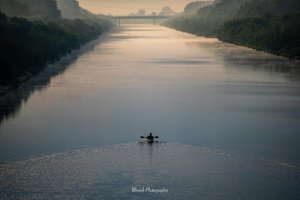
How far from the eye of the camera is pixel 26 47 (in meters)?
27.3

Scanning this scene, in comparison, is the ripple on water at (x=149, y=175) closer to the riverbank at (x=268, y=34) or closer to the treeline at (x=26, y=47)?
the treeline at (x=26, y=47)

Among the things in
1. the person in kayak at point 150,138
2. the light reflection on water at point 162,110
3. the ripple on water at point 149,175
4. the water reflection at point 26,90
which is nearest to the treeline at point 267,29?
the light reflection on water at point 162,110

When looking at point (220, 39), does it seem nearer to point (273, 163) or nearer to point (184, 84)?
point (184, 84)

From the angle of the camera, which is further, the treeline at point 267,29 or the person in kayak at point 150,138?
the treeline at point 267,29

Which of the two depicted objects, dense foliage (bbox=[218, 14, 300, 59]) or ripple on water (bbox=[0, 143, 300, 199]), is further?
dense foliage (bbox=[218, 14, 300, 59])

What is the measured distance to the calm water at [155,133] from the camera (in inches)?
410

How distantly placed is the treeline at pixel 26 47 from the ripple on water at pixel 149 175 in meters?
10.1

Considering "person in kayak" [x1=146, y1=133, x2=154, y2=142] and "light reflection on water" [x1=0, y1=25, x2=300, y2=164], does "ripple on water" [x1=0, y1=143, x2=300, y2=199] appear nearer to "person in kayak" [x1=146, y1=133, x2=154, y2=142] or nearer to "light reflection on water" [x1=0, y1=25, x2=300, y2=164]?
"person in kayak" [x1=146, y1=133, x2=154, y2=142]

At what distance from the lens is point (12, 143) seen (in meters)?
13.2

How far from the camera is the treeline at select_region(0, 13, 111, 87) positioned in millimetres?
22609

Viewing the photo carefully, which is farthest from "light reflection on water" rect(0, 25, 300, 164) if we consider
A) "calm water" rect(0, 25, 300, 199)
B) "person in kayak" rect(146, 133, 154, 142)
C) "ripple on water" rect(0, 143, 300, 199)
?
"ripple on water" rect(0, 143, 300, 199)

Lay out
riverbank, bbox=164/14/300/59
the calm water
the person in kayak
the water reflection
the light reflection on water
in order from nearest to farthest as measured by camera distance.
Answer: the calm water, the person in kayak, the light reflection on water, the water reflection, riverbank, bbox=164/14/300/59

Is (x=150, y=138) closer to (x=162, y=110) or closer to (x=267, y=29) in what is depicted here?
(x=162, y=110)

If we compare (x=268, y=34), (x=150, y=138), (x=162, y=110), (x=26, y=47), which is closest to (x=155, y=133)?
(x=150, y=138)
